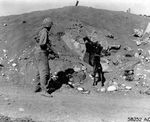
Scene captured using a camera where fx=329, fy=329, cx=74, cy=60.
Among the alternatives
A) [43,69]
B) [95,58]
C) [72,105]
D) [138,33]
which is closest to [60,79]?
[95,58]

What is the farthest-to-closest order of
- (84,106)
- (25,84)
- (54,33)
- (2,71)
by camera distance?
1. (54,33)
2. (2,71)
3. (25,84)
4. (84,106)

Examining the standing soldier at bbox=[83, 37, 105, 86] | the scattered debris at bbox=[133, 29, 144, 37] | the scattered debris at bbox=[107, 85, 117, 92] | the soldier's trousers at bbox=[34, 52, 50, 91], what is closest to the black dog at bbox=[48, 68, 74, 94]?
the soldier's trousers at bbox=[34, 52, 50, 91]

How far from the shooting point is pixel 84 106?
9234 mm

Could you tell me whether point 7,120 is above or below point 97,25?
below

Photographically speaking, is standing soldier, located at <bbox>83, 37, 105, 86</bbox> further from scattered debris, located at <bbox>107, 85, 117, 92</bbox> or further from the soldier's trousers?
the soldier's trousers

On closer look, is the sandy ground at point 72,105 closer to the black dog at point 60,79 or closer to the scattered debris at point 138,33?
the black dog at point 60,79

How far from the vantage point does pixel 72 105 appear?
9266 mm

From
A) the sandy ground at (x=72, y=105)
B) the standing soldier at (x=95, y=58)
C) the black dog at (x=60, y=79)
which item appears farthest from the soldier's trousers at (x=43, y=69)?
the standing soldier at (x=95, y=58)

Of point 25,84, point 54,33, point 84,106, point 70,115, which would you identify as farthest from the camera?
point 54,33

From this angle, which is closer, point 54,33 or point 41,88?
point 41,88

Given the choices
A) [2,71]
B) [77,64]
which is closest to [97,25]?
[77,64]

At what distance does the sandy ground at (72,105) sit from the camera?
8148 mm

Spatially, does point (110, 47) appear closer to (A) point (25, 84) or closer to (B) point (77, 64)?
(B) point (77, 64)

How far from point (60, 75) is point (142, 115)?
4.27 meters
